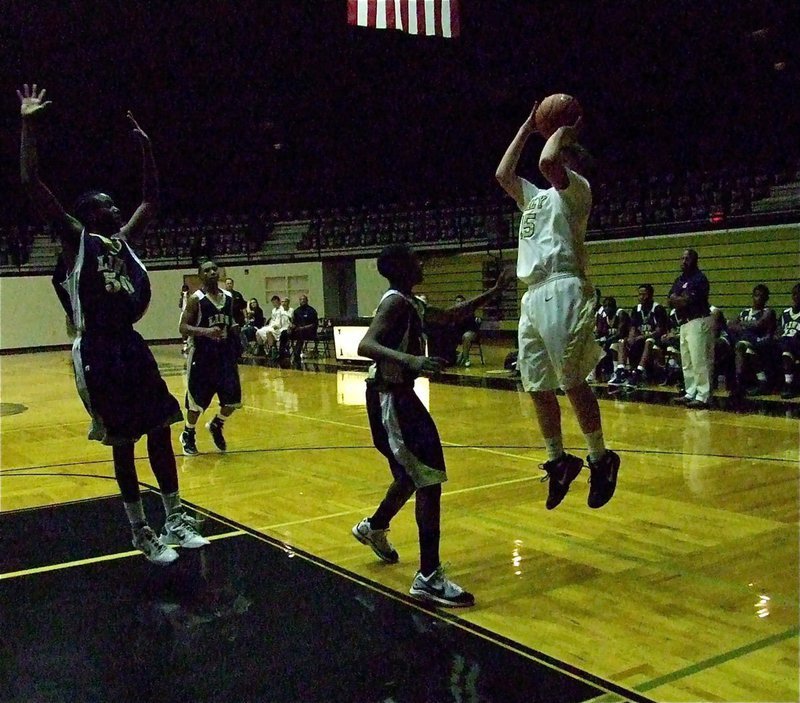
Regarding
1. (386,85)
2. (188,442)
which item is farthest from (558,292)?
(386,85)

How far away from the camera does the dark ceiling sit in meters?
14.0

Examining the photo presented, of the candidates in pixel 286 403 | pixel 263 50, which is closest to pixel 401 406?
pixel 286 403

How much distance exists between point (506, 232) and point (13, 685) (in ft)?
56.9

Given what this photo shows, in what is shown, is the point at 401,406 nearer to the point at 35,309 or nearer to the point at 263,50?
the point at 263,50

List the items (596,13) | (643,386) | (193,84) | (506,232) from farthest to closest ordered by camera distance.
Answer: (506,232)
(193,84)
(596,13)
(643,386)

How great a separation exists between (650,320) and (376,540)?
8.08 metres

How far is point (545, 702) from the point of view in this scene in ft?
8.88

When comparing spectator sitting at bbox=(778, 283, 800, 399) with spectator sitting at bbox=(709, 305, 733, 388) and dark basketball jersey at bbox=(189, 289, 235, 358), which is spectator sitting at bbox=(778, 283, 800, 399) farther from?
dark basketball jersey at bbox=(189, 289, 235, 358)

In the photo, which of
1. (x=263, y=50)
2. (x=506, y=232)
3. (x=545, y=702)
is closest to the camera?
(x=545, y=702)

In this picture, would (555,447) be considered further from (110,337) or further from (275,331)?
(275,331)

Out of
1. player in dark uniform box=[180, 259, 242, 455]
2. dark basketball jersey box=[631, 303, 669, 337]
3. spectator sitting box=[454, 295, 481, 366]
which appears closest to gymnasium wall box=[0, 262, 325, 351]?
spectator sitting box=[454, 295, 481, 366]

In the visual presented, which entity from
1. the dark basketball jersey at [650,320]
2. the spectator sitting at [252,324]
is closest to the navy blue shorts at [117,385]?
the dark basketball jersey at [650,320]

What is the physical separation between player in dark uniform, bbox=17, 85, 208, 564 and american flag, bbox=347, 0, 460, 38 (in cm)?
523

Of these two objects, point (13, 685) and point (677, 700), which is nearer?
point (677, 700)
